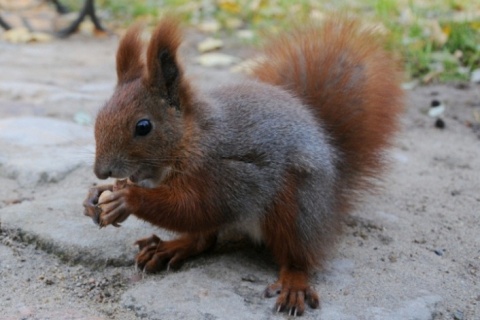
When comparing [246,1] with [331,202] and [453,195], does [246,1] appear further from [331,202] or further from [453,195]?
[331,202]

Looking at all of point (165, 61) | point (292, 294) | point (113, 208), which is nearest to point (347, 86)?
point (165, 61)

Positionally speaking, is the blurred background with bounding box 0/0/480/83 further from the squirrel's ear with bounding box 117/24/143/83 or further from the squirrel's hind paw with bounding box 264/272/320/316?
the squirrel's hind paw with bounding box 264/272/320/316

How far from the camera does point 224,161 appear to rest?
1701mm

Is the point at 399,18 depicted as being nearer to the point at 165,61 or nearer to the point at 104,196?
the point at 165,61

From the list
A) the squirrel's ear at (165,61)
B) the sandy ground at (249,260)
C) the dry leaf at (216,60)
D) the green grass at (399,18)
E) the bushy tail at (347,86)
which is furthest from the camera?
the dry leaf at (216,60)

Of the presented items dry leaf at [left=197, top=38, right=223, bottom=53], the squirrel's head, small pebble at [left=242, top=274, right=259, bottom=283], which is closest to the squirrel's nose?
the squirrel's head

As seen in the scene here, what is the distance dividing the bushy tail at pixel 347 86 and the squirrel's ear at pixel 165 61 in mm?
414

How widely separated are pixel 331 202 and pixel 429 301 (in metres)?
0.35

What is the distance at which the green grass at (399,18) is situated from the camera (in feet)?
11.9

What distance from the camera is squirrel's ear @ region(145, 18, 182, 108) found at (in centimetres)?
168

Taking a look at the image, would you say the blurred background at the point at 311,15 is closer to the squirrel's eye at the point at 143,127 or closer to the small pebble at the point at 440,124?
the small pebble at the point at 440,124

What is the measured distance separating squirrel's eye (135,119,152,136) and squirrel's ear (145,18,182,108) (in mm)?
97

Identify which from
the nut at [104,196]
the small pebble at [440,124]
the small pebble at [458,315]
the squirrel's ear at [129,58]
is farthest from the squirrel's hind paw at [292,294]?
the small pebble at [440,124]

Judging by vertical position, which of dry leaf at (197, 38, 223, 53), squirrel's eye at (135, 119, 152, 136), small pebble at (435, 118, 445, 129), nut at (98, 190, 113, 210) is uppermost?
squirrel's eye at (135, 119, 152, 136)
